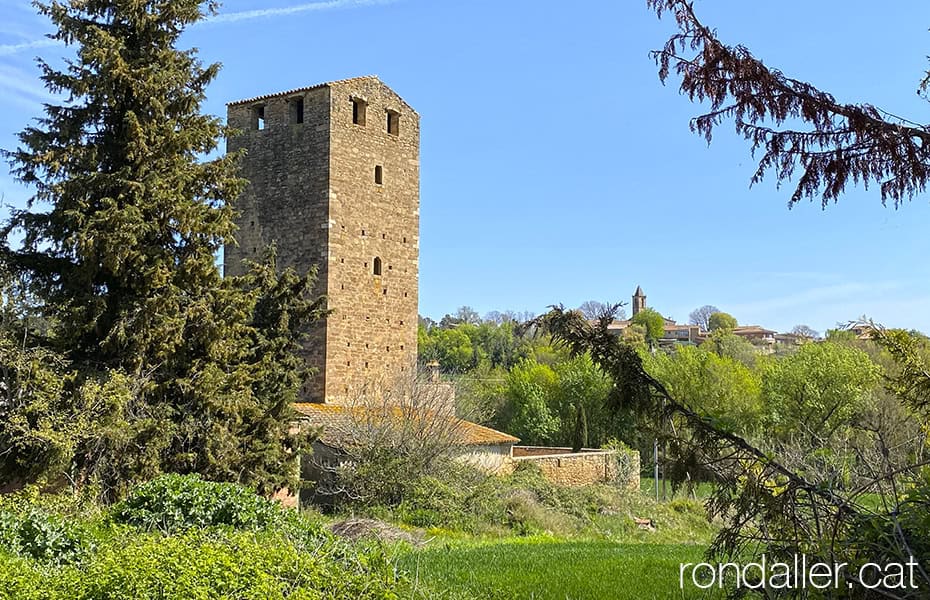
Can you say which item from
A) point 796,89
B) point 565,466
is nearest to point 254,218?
point 565,466

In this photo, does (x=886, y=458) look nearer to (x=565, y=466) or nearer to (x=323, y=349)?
(x=323, y=349)

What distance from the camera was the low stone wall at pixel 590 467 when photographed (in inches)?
977

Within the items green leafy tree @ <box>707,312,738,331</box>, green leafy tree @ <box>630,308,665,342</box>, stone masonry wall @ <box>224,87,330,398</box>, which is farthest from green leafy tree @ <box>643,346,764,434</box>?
green leafy tree @ <box>707,312,738,331</box>

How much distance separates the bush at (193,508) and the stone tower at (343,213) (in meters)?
11.5

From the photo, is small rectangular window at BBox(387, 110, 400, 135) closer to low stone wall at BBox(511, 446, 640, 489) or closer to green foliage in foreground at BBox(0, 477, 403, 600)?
low stone wall at BBox(511, 446, 640, 489)

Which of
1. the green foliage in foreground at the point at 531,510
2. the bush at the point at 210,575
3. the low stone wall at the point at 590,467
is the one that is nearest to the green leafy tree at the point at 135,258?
the green foliage in foreground at the point at 531,510

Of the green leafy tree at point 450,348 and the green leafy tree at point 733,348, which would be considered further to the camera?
the green leafy tree at point 450,348

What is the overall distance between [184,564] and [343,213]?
17161 millimetres

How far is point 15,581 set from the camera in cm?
585

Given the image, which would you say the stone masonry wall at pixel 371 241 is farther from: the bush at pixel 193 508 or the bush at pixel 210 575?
the bush at pixel 210 575

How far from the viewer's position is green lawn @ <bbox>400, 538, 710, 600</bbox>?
304 inches

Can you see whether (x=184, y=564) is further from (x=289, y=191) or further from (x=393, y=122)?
(x=393, y=122)

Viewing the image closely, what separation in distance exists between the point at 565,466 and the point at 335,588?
2041 cm

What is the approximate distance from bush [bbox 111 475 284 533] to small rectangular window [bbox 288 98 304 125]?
15.0 m
